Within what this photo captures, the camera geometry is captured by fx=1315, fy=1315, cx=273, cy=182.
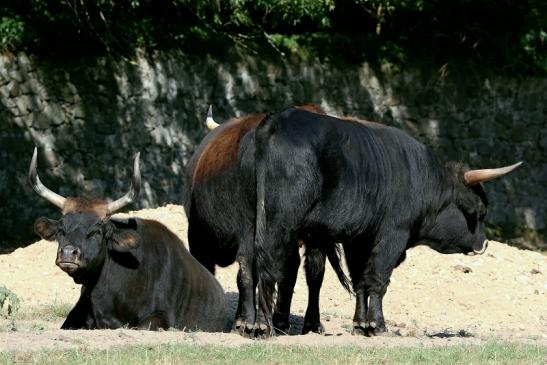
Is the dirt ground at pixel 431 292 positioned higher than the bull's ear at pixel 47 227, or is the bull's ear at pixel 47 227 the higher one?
the bull's ear at pixel 47 227

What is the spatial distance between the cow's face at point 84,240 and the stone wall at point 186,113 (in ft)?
30.8

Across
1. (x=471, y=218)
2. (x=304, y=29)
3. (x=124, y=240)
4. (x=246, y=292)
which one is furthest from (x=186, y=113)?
(x=246, y=292)

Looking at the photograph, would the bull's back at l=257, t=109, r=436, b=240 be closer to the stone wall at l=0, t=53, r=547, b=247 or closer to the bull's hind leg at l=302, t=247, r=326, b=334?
the bull's hind leg at l=302, t=247, r=326, b=334

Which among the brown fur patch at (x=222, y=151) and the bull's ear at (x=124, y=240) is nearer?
the brown fur patch at (x=222, y=151)

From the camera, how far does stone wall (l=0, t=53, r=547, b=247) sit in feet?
69.2

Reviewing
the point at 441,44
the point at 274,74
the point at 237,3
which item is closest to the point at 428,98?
the point at 441,44

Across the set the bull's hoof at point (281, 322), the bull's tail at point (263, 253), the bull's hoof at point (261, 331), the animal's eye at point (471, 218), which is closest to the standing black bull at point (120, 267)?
the bull's hoof at point (281, 322)

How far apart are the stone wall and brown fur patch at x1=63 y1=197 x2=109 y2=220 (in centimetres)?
930

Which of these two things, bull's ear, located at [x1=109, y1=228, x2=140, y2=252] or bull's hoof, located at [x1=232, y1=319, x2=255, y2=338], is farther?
bull's ear, located at [x1=109, y1=228, x2=140, y2=252]

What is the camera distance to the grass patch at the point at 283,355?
357 inches

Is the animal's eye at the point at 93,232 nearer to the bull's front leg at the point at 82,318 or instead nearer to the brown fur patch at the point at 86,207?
the brown fur patch at the point at 86,207

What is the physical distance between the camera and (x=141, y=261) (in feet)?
38.8

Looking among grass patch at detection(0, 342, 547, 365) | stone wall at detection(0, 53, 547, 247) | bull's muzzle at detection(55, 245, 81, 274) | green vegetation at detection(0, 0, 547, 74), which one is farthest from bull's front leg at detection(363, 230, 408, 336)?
stone wall at detection(0, 53, 547, 247)

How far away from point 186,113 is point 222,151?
10.7 meters
